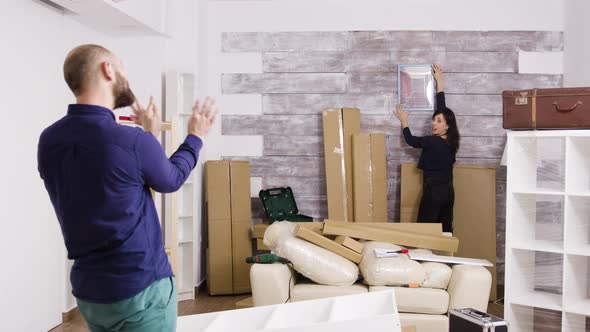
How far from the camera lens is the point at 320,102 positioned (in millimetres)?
5957

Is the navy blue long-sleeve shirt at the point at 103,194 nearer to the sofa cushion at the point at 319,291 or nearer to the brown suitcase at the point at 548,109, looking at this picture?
the sofa cushion at the point at 319,291

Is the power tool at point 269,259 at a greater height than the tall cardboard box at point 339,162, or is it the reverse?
the tall cardboard box at point 339,162

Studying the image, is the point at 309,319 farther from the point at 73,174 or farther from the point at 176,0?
the point at 176,0

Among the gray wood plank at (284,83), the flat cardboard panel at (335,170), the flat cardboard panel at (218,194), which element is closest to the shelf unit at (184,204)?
the flat cardboard panel at (218,194)

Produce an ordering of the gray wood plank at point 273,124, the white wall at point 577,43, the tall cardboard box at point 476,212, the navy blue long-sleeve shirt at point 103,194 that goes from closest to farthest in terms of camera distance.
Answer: the navy blue long-sleeve shirt at point 103,194 < the white wall at point 577,43 < the tall cardboard box at point 476,212 < the gray wood plank at point 273,124

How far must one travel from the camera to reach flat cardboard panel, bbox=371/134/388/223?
5645mm

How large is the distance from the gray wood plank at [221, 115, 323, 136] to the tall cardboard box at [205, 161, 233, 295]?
503mm

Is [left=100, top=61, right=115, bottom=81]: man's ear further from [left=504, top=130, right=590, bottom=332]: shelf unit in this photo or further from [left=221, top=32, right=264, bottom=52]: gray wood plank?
[left=221, top=32, right=264, bottom=52]: gray wood plank

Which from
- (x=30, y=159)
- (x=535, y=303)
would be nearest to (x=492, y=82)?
(x=535, y=303)

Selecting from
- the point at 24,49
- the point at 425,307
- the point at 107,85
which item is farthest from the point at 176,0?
the point at 107,85

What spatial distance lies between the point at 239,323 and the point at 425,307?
142 cm

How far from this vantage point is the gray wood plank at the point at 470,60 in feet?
19.1

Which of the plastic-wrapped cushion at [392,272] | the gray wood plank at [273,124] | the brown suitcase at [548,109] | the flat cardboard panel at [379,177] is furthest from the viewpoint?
the gray wood plank at [273,124]

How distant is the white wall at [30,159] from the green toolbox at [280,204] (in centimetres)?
185
